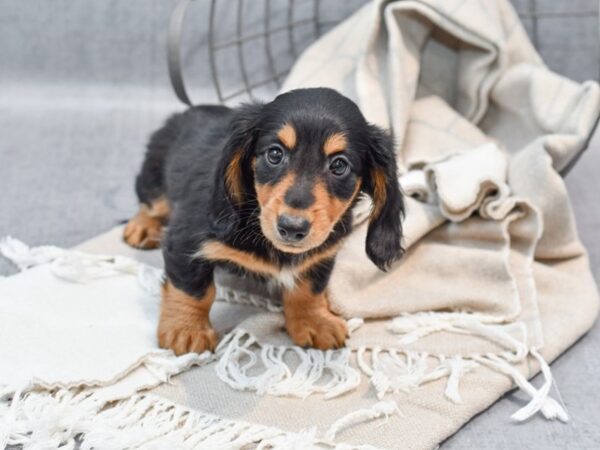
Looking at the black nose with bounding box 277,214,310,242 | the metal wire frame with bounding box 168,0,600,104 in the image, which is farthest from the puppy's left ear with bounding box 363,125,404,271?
the metal wire frame with bounding box 168,0,600,104

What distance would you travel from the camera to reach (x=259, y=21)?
3.58 m

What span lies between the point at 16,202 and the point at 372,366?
5.29ft

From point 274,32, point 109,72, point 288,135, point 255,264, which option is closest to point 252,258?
point 255,264

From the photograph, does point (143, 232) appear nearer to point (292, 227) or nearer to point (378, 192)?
point (378, 192)

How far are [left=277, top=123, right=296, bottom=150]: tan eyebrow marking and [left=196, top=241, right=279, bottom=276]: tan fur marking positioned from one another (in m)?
0.35

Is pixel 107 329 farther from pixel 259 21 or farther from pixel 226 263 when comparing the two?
pixel 259 21

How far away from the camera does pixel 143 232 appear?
265 cm

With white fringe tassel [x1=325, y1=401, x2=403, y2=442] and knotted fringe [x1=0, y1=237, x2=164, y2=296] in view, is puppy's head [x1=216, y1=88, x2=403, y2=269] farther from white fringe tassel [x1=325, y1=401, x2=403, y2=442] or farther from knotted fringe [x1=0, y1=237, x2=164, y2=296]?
knotted fringe [x1=0, y1=237, x2=164, y2=296]

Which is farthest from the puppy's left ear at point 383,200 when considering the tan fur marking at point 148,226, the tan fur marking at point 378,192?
the tan fur marking at point 148,226

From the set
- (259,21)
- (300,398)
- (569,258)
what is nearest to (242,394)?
(300,398)

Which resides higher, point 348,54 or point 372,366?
point 348,54

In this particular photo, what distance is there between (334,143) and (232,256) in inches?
17.3

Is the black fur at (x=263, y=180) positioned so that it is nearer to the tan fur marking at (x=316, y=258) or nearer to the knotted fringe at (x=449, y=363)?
the tan fur marking at (x=316, y=258)

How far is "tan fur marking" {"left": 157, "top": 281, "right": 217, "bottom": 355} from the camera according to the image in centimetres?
207
